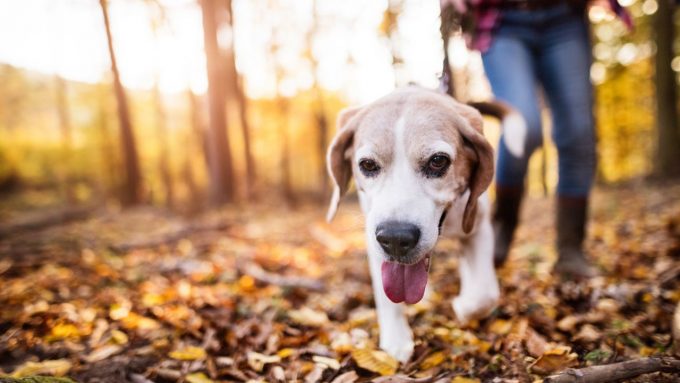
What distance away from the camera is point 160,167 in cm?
2661

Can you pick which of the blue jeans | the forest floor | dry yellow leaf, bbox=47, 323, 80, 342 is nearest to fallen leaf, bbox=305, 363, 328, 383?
the forest floor

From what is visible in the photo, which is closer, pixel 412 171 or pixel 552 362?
pixel 552 362

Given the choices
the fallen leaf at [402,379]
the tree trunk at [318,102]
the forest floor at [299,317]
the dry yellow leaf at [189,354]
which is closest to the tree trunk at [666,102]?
the forest floor at [299,317]

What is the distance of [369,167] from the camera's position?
2.09 m

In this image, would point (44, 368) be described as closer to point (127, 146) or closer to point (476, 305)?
point (476, 305)

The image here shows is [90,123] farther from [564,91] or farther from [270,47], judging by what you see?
[564,91]

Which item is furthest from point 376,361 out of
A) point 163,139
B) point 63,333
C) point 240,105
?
point 163,139

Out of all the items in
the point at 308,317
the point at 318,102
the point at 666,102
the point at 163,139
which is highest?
the point at 318,102

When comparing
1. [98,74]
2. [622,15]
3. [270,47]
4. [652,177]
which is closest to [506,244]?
[622,15]

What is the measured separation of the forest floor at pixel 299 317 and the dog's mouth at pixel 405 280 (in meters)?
0.35

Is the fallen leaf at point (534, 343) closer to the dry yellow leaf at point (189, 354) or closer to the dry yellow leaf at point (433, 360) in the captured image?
the dry yellow leaf at point (433, 360)

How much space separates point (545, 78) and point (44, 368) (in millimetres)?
3542

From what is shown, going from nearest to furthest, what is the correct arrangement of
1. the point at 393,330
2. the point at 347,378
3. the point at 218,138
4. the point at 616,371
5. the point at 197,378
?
the point at 616,371
the point at 347,378
the point at 197,378
the point at 393,330
the point at 218,138

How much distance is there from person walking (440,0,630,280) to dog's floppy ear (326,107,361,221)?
1.04 metres
